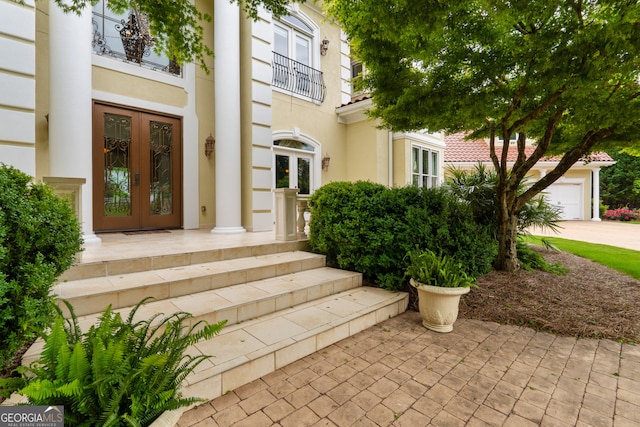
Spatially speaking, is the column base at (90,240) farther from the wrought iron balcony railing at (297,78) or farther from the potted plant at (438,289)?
the wrought iron balcony railing at (297,78)

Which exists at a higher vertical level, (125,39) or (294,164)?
(125,39)

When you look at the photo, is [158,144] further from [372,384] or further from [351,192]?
[372,384]

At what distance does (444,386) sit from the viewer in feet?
8.48

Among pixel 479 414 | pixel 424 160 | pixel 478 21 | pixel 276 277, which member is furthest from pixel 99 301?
pixel 424 160

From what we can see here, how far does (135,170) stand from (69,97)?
1.94 meters

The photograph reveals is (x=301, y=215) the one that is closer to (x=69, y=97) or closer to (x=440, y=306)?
(x=440, y=306)

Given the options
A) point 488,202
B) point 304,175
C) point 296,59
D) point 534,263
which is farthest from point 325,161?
point 534,263

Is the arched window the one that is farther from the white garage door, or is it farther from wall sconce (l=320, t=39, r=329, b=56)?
the white garage door

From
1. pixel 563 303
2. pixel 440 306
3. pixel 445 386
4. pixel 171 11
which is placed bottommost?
pixel 445 386

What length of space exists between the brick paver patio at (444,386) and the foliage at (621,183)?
26002 millimetres

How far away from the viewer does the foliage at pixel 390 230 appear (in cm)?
453

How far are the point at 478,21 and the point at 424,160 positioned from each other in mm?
7000

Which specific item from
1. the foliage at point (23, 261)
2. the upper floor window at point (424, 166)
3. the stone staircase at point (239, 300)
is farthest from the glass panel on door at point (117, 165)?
the upper floor window at point (424, 166)

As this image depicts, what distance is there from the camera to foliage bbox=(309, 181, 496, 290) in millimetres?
4527
